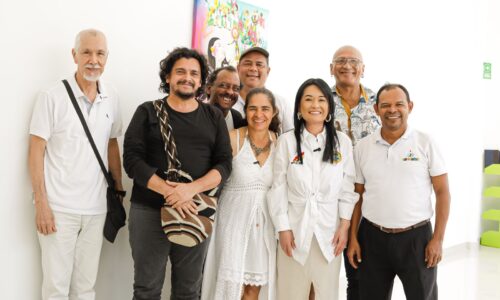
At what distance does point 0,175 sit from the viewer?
83.5 inches

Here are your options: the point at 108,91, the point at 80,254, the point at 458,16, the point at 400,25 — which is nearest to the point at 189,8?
the point at 108,91

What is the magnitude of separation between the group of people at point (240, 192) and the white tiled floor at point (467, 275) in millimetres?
1760

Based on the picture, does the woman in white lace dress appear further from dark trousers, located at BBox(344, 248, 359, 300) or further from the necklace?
dark trousers, located at BBox(344, 248, 359, 300)

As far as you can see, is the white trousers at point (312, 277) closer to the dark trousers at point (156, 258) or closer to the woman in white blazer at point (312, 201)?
the woman in white blazer at point (312, 201)

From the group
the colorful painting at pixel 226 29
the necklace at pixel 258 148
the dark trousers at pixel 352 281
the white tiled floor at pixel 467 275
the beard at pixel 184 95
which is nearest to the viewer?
the beard at pixel 184 95

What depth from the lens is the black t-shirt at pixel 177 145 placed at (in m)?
2.14

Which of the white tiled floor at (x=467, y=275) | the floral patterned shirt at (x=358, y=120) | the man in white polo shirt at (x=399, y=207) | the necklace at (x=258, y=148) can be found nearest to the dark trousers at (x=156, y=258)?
the necklace at (x=258, y=148)

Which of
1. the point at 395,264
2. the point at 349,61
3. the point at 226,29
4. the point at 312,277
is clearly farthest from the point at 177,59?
the point at 395,264

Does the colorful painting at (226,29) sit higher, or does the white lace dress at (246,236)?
the colorful painting at (226,29)

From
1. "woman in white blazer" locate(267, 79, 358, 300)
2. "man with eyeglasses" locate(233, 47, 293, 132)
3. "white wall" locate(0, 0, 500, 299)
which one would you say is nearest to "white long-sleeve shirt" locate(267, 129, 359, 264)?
"woman in white blazer" locate(267, 79, 358, 300)

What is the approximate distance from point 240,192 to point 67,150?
36.5 inches

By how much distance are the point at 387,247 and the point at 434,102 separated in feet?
13.2

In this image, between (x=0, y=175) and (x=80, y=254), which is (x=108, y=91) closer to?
(x=0, y=175)

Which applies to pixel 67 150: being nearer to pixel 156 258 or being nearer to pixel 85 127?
pixel 85 127
